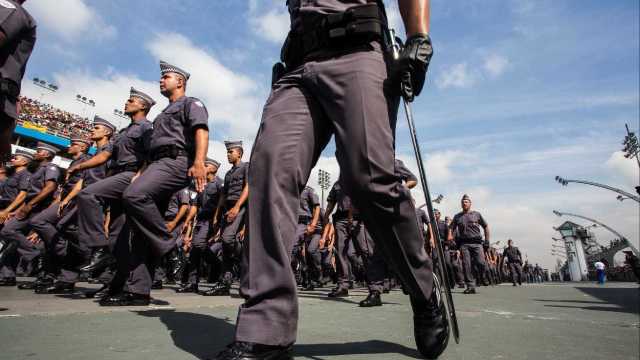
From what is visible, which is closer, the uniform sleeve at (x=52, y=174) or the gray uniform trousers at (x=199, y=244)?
the uniform sleeve at (x=52, y=174)

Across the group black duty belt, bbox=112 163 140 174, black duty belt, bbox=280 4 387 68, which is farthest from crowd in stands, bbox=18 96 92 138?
black duty belt, bbox=280 4 387 68

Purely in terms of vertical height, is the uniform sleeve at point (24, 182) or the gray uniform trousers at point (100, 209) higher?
the uniform sleeve at point (24, 182)

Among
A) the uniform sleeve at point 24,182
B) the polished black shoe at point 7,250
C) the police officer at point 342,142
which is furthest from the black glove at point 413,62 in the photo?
the polished black shoe at point 7,250

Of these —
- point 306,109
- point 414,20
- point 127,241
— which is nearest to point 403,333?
point 306,109

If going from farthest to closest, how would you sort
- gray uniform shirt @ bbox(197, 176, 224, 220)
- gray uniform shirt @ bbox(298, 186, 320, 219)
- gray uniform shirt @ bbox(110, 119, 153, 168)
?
gray uniform shirt @ bbox(298, 186, 320, 219) → gray uniform shirt @ bbox(197, 176, 224, 220) → gray uniform shirt @ bbox(110, 119, 153, 168)

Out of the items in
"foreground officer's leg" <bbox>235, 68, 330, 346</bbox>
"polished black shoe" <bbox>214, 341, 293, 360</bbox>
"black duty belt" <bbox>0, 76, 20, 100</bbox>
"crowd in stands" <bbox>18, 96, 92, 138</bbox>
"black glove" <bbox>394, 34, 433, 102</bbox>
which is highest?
"crowd in stands" <bbox>18, 96, 92, 138</bbox>

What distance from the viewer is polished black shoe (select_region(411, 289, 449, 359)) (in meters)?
1.67

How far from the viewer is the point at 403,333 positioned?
2.31 m

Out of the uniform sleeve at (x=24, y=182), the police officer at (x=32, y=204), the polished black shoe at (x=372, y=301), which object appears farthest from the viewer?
the uniform sleeve at (x=24, y=182)

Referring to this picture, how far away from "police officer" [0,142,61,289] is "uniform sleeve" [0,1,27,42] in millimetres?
4271

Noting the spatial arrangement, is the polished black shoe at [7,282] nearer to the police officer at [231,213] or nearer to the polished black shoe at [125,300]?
the police officer at [231,213]

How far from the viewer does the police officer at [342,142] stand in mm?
1509

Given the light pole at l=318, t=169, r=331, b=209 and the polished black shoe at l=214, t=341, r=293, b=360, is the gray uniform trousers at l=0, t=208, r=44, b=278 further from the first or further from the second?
the light pole at l=318, t=169, r=331, b=209

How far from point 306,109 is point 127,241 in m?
2.92
